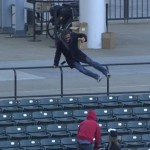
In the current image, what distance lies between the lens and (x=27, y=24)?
1462 inches

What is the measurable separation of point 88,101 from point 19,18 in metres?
12.9

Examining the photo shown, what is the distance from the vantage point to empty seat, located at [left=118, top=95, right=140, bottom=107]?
923 inches

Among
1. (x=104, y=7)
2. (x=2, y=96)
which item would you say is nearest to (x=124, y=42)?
(x=104, y=7)

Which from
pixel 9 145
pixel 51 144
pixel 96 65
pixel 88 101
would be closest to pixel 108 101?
pixel 88 101

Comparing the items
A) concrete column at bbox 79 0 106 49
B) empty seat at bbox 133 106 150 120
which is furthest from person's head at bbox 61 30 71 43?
concrete column at bbox 79 0 106 49

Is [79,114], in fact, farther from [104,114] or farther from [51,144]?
[51,144]

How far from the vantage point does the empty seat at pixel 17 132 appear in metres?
21.4

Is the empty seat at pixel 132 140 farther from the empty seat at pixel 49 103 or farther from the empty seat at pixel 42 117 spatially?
the empty seat at pixel 49 103

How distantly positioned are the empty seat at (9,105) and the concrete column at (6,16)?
14025 mm

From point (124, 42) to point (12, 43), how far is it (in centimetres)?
370

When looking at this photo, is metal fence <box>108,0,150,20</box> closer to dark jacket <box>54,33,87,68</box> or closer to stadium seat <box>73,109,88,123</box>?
dark jacket <box>54,33,87,68</box>

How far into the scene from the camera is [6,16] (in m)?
37.0

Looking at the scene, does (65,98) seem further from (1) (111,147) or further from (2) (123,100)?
(1) (111,147)

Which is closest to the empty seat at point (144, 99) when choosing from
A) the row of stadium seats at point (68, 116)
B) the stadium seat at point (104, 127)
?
the row of stadium seats at point (68, 116)
